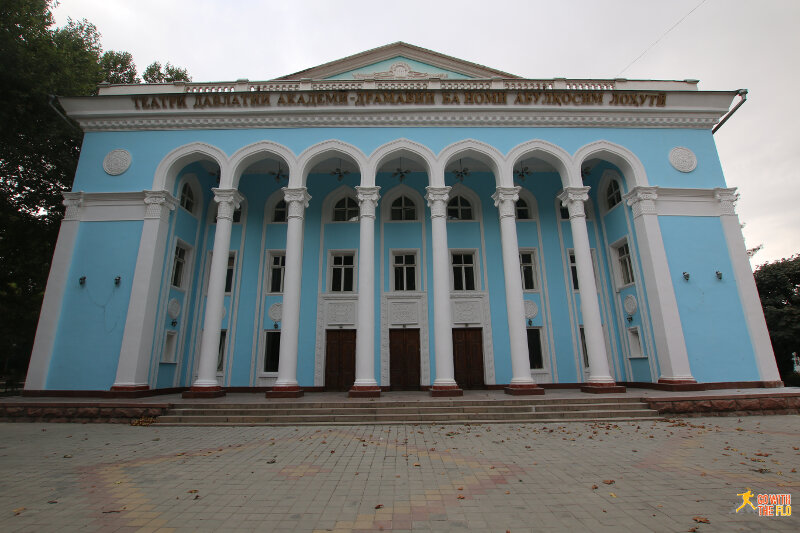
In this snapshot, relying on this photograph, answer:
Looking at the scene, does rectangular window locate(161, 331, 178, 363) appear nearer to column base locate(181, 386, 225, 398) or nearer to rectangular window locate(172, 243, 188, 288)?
rectangular window locate(172, 243, 188, 288)

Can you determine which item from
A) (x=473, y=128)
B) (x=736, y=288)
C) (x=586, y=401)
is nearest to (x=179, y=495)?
(x=586, y=401)

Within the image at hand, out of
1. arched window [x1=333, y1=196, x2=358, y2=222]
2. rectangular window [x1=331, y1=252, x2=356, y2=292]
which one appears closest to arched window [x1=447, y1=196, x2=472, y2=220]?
arched window [x1=333, y1=196, x2=358, y2=222]

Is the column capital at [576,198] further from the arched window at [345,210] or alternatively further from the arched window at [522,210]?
the arched window at [345,210]

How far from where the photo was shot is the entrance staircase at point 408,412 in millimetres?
9219

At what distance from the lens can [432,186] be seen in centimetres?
1296

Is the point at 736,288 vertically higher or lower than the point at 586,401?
higher

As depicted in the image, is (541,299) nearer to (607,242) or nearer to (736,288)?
(607,242)

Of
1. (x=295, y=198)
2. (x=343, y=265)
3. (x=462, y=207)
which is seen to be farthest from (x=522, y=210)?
(x=295, y=198)

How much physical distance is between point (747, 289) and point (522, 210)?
7753 millimetres

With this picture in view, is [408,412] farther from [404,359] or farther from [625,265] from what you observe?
[625,265]

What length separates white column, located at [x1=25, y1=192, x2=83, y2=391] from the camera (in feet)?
37.1

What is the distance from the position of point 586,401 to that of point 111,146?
17.2m

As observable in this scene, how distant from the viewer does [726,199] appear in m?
13.0

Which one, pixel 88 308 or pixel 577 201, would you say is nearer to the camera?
pixel 88 308
